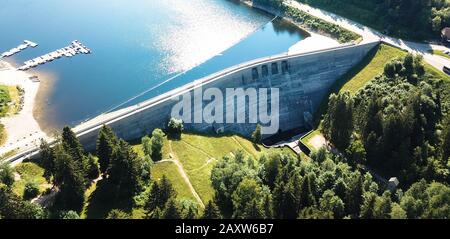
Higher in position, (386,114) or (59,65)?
(59,65)

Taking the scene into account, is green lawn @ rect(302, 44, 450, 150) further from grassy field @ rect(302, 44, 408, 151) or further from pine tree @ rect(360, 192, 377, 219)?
pine tree @ rect(360, 192, 377, 219)

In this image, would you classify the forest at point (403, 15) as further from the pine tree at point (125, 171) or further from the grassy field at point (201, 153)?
the pine tree at point (125, 171)

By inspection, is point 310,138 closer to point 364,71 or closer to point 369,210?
point 364,71

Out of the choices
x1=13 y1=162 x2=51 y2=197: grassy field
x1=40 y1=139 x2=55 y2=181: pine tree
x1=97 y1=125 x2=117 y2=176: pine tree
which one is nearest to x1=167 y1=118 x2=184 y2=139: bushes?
x1=97 y1=125 x2=117 y2=176: pine tree

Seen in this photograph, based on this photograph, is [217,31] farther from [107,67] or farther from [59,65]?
[59,65]
